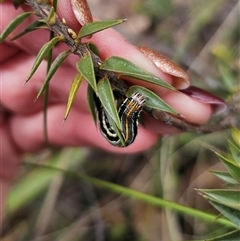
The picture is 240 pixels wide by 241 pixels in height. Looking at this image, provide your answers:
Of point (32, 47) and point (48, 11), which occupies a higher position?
point (48, 11)

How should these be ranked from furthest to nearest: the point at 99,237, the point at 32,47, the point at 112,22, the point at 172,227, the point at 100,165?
the point at 100,165 < the point at 99,237 < the point at 172,227 < the point at 32,47 < the point at 112,22

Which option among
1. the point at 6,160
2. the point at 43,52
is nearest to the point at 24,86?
the point at 6,160

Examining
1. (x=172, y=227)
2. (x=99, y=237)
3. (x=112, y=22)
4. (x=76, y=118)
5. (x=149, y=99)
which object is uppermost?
(x=112, y=22)

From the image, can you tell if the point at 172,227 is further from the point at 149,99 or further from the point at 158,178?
the point at 149,99

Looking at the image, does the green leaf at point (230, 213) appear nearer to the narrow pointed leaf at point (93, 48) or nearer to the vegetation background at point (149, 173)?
the narrow pointed leaf at point (93, 48)

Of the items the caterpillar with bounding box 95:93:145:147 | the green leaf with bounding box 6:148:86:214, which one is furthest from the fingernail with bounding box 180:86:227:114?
the green leaf with bounding box 6:148:86:214

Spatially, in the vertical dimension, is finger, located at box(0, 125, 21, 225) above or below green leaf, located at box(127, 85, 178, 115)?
below

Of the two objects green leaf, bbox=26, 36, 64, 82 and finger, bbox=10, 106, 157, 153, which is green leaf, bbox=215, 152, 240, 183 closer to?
green leaf, bbox=26, 36, 64, 82

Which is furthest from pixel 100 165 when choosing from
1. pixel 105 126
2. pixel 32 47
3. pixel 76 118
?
pixel 105 126
